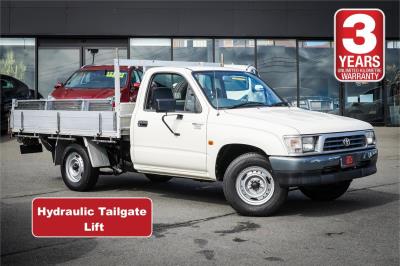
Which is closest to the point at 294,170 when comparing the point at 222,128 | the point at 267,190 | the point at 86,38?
the point at 267,190

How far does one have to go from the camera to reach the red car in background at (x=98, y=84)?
13.6 metres

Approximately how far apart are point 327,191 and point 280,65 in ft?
46.0

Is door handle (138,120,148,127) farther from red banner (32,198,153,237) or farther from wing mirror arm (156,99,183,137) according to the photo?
red banner (32,198,153,237)

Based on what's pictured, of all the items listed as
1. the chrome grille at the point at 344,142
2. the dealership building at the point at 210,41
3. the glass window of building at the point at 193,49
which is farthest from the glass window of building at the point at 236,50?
the chrome grille at the point at 344,142

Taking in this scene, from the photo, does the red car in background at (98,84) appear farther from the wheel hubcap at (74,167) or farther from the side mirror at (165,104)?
the side mirror at (165,104)

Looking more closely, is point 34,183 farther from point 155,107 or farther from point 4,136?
point 4,136

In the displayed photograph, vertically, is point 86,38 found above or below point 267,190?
above

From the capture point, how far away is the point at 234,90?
888 centimetres

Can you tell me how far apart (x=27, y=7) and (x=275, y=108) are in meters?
15.0

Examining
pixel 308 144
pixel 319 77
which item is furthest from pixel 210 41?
pixel 308 144

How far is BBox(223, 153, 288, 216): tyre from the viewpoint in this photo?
7.59m

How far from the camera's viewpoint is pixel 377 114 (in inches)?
885

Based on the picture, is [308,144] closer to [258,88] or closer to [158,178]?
[258,88]

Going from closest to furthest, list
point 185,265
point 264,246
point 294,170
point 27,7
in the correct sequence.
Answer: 1. point 185,265
2. point 264,246
3. point 294,170
4. point 27,7
